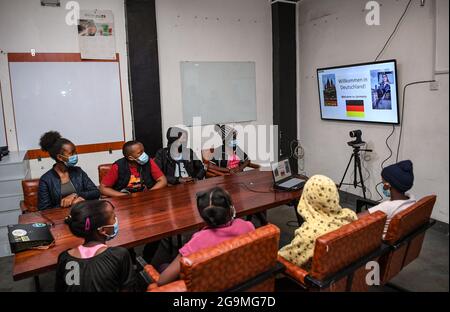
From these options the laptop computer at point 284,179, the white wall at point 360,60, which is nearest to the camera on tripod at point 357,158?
the white wall at point 360,60

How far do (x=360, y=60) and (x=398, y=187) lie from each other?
2.66m

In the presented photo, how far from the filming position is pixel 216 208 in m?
1.63

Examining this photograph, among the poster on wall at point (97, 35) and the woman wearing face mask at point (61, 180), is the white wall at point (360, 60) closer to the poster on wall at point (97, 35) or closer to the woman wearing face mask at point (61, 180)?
the woman wearing face mask at point (61, 180)

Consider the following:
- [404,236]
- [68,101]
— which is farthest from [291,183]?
[68,101]

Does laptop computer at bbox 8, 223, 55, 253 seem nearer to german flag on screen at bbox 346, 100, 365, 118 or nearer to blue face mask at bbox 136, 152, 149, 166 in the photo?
blue face mask at bbox 136, 152, 149, 166

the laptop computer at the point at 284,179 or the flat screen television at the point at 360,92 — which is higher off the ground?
the flat screen television at the point at 360,92

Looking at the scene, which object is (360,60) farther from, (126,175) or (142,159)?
(126,175)

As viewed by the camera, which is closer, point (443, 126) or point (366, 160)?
point (443, 126)

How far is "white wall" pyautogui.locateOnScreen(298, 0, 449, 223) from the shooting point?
350 cm

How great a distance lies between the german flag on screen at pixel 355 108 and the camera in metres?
4.27

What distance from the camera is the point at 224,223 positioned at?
1676 millimetres
